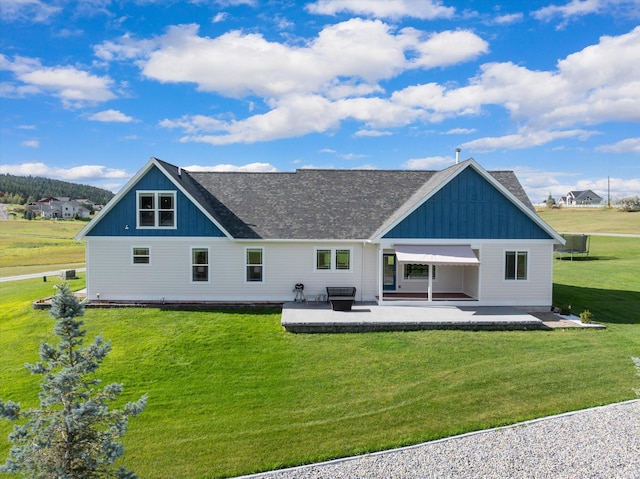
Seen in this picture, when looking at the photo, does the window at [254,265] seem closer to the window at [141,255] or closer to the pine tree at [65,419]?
the window at [141,255]

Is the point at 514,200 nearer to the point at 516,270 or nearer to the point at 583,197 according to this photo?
the point at 516,270

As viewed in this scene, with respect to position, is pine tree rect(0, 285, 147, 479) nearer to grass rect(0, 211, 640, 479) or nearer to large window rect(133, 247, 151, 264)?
grass rect(0, 211, 640, 479)

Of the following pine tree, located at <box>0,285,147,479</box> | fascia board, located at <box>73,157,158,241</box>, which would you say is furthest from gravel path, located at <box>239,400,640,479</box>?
fascia board, located at <box>73,157,158,241</box>

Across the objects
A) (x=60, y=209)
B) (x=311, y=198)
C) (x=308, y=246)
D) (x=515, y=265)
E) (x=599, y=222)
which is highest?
(x=60, y=209)

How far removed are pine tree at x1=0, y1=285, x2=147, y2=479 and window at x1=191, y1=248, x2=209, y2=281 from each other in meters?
14.8

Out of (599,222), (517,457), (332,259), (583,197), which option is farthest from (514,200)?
(583,197)

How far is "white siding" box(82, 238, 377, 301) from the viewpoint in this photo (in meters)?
21.1

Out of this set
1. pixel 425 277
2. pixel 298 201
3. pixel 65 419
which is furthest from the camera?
pixel 298 201

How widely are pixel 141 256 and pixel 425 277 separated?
14178 mm

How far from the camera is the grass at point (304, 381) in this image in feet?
32.7

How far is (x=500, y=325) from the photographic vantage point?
58.4ft

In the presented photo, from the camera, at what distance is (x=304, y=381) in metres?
12.9

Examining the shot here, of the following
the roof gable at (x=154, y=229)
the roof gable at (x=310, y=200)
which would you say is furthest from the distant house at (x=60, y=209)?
the roof gable at (x=154, y=229)

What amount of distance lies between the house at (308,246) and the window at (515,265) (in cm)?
5
